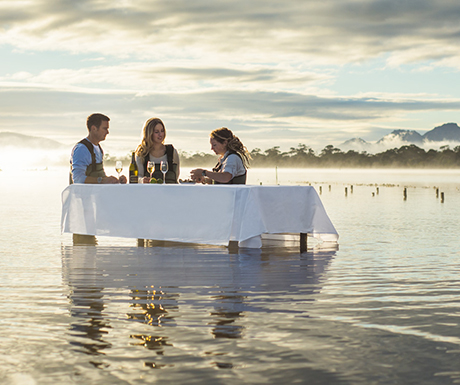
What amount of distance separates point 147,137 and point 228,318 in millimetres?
4156

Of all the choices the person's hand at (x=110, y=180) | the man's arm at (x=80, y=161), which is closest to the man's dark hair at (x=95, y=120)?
the man's arm at (x=80, y=161)

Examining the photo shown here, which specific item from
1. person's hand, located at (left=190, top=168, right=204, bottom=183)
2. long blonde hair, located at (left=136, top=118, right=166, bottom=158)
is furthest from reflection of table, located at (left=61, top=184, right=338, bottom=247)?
long blonde hair, located at (left=136, top=118, right=166, bottom=158)

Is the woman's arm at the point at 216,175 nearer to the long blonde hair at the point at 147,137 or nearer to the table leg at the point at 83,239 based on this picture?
the long blonde hair at the point at 147,137

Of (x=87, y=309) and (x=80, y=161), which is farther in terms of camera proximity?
(x=80, y=161)

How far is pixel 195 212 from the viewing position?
7.48 m

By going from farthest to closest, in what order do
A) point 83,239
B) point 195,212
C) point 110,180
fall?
point 83,239 → point 110,180 → point 195,212

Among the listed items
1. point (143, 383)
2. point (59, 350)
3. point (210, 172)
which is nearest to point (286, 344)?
point (143, 383)

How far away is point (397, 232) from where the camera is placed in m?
12.1

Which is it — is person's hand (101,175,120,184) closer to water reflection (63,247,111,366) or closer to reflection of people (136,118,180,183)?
reflection of people (136,118,180,183)

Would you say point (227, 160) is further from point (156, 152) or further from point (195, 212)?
point (156, 152)

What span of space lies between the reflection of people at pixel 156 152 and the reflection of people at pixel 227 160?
2.05 ft

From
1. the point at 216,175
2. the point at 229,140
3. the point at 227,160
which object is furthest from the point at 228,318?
the point at 229,140

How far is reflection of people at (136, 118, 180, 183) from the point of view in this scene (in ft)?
26.2

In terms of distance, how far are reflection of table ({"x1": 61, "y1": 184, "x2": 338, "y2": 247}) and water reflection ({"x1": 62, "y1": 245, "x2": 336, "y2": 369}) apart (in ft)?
0.93
